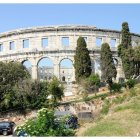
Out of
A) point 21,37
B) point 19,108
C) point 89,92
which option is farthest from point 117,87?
point 21,37

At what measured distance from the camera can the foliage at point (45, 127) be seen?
17.2m

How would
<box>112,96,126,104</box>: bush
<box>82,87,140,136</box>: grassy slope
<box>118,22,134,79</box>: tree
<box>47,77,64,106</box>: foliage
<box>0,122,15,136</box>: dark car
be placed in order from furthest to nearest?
<box>118,22,134,79</box>: tree, <box>47,77,64,106</box>: foliage, <box>112,96,126,104</box>: bush, <box>0,122,15,136</box>: dark car, <box>82,87,140,136</box>: grassy slope

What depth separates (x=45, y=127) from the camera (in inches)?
683

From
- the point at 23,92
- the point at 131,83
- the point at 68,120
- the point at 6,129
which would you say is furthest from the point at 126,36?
the point at 68,120

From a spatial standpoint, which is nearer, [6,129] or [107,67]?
[6,129]

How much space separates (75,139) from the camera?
13836mm

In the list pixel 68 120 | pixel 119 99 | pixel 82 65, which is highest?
pixel 82 65

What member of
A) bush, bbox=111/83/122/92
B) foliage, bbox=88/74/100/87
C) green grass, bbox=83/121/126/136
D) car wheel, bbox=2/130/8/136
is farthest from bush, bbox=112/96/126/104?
green grass, bbox=83/121/126/136

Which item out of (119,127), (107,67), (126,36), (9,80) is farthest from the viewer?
(126,36)

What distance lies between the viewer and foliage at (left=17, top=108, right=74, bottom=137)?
1722 cm

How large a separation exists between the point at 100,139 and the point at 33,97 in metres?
26.7

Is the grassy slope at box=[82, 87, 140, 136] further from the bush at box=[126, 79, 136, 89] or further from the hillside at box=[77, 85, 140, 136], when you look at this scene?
the bush at box=[126, 79, 136, 89]

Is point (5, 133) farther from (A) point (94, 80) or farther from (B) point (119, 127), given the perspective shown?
(A) point (94, 80)

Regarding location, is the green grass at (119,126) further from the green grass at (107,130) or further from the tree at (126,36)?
the tree at (126,36)
